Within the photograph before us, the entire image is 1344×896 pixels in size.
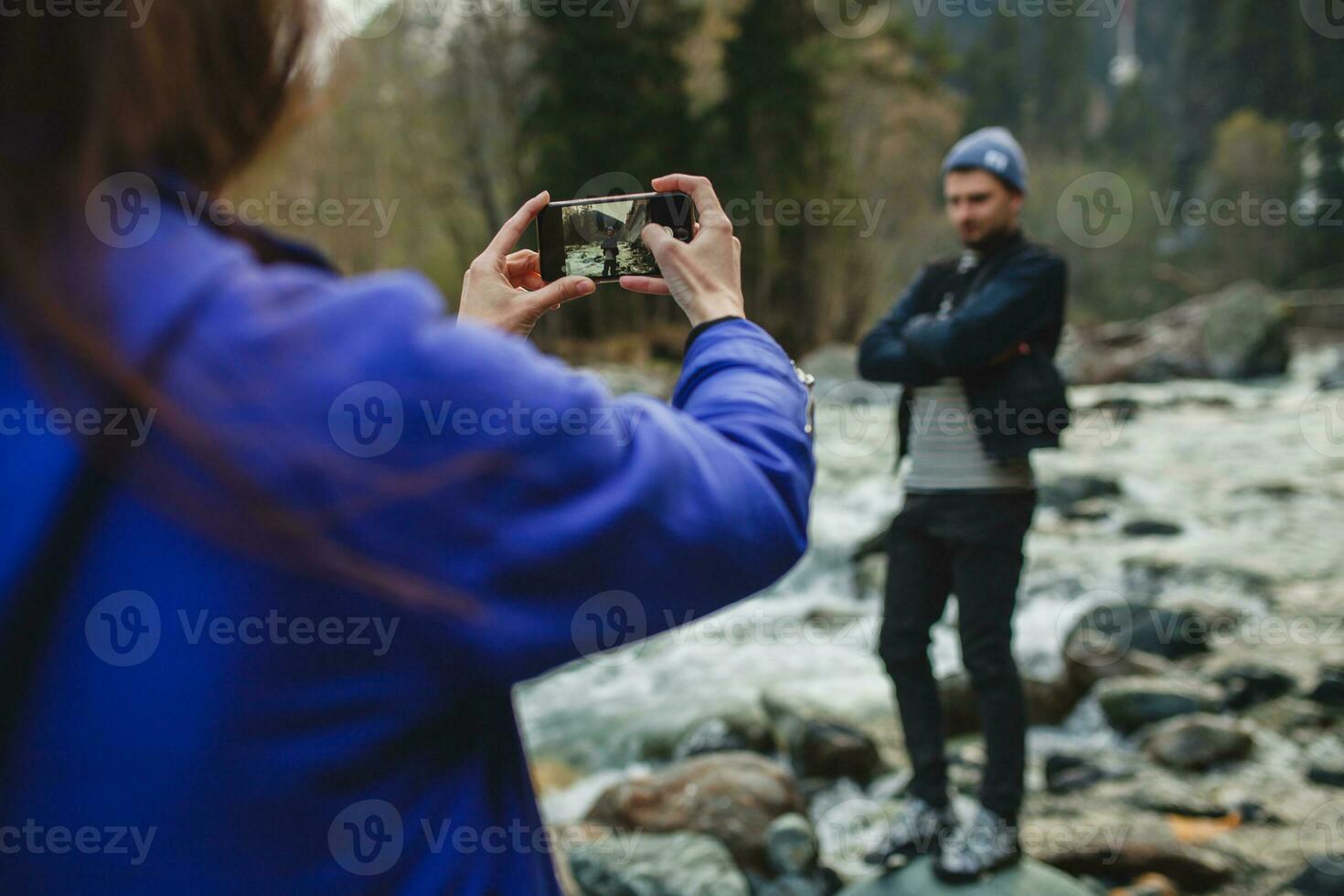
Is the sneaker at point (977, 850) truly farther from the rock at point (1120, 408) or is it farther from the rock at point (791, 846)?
the rock at point (1120, 408)

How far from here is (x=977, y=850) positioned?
134 inches

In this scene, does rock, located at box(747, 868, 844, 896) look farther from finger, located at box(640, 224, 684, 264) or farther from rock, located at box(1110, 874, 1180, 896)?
finger, located at box(640, 224, 684, 264)

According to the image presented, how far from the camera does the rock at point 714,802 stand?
416 centimetres

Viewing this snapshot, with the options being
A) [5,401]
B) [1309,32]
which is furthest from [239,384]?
[1309,32]

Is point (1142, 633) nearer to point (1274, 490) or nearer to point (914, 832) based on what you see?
point (914, 832)

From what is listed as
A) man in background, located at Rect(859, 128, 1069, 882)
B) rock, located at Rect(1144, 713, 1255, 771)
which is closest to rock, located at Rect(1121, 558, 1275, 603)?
rock, located at Rect(1144, 713, 1255, 771)

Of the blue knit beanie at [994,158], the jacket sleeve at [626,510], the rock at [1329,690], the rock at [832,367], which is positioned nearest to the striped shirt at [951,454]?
the blue knit beanie at [994,158]

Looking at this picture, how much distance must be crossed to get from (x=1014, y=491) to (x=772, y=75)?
57.7 feet

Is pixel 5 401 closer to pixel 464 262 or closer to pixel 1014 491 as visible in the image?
pixel 1014 491

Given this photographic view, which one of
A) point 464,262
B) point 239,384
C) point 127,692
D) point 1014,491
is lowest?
point 1014,491

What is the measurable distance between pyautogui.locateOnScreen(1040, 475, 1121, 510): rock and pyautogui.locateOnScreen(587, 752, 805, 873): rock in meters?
7.39

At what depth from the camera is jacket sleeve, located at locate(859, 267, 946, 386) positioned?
3.77 meters

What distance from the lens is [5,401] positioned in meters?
0.66

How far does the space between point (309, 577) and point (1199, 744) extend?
Answer: 18.0ft
